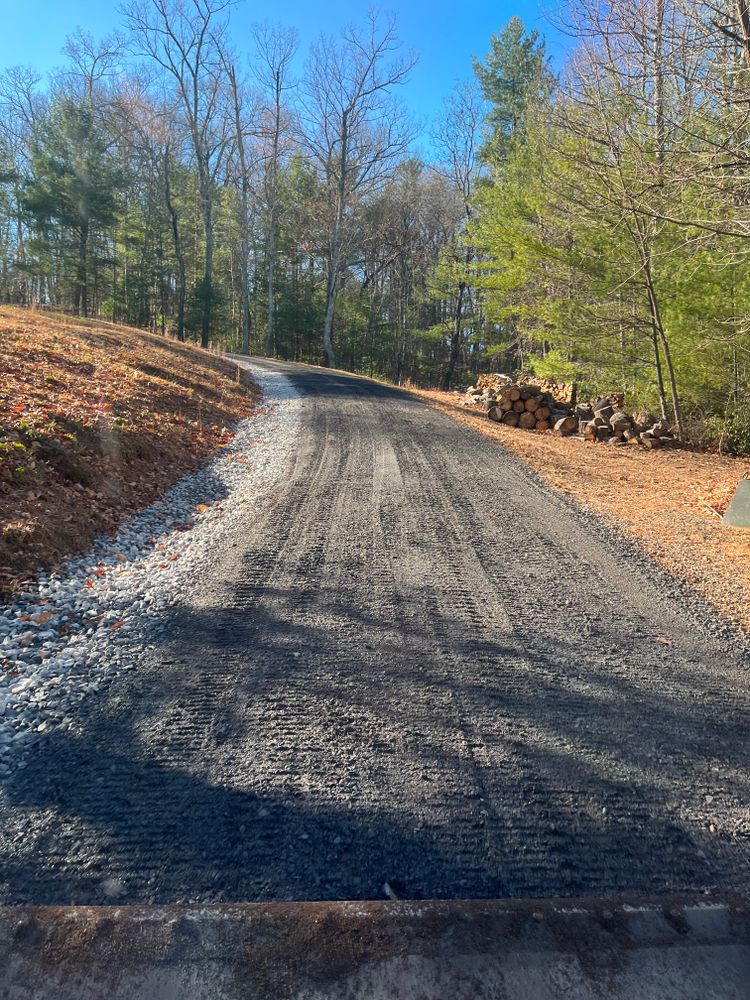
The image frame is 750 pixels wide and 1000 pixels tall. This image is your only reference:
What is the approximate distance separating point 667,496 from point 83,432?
23.8ft

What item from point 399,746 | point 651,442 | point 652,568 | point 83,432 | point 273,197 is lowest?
point 399,746

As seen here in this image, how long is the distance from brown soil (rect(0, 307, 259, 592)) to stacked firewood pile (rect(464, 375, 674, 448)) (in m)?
5.94

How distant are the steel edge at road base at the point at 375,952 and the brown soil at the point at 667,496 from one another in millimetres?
2823

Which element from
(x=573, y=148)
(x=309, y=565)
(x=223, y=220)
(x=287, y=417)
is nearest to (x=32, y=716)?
(x=309, y=565)

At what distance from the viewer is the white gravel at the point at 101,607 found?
9.34 ft

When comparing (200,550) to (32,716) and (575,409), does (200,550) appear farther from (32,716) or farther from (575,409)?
(575,409)

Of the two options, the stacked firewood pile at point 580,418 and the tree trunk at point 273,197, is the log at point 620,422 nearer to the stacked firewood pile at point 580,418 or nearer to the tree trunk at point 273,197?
the stacked firewood pile at point 580,418

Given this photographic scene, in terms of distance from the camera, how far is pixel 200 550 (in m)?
4.84

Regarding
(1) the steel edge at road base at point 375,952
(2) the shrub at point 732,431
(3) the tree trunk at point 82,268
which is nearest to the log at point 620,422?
(2) the shrub at point 732,431

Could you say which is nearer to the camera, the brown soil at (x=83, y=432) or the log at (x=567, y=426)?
the brown soil at (x=83, y=432)

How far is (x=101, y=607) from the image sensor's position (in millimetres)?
3818

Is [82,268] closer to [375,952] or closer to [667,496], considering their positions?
[667,496]

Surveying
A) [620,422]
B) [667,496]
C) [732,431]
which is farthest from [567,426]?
[667,496]

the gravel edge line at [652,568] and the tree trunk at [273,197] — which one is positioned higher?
the tree trunk at [273,197]
